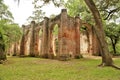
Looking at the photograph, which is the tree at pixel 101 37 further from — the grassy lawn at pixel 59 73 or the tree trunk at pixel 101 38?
the grassy lawn at pixel 59 73

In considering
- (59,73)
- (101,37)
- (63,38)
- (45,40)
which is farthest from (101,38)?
(45,40)

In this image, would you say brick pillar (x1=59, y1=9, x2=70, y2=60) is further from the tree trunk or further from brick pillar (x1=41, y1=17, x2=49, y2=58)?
the tree trunk

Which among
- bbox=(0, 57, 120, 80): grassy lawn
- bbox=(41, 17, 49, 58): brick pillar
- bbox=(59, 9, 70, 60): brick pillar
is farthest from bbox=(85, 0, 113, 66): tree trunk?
bbox=(41, 17, 49, 58): brick pillar

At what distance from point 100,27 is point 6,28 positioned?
16480mm

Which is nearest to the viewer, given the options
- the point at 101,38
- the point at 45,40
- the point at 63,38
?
the point at 101,38

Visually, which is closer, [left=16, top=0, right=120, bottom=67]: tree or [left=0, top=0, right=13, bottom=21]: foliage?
[left=16, top=0, right=120, bottom=67]: tree

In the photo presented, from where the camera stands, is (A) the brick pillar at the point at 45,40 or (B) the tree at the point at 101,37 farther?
(A) the brick pillar at the point at 45,40

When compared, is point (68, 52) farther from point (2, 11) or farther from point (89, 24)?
point (2, 11)

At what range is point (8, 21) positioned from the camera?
25484 mm

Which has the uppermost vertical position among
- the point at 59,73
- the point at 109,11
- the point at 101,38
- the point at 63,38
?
the point at 109,11

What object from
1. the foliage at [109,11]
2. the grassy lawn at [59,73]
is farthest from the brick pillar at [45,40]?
the grassy lawn at [59,73]

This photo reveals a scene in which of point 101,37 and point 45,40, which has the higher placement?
point 45,40

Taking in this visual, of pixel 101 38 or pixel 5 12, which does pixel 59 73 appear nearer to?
pixel 101 38

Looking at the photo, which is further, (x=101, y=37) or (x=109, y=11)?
(x=109, y=11)
